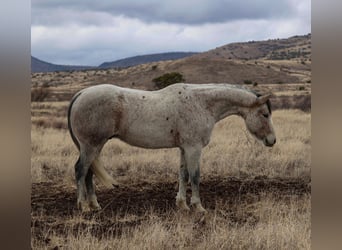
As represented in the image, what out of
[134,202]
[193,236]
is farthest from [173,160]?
[193,236]

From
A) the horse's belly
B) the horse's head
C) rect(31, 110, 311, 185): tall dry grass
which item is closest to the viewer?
the horse's belly

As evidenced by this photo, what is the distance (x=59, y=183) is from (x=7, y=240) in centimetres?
522

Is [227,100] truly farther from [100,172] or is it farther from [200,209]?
[100,172]

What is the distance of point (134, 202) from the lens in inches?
192

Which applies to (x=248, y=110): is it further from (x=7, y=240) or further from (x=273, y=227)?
(x=7, y=240)

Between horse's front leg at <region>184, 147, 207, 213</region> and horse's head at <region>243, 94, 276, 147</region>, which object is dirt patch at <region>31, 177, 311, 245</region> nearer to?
horse's front leg at <region>184, 147, 207, 213</region>

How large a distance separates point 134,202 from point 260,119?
1.46 meters

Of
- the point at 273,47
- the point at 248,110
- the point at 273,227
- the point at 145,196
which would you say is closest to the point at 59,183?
the point at 145,196

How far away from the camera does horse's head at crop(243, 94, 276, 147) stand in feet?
15.8

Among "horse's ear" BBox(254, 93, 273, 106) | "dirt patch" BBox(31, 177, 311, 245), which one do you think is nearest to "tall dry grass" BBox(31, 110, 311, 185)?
"dirt patch" BBox(31, 177, 311, 245)

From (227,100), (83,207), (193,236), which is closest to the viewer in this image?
(193,236)

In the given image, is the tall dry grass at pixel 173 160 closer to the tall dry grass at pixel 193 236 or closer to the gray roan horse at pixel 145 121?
the gray roan horse at pixel 145 121

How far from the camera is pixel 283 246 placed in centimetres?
320

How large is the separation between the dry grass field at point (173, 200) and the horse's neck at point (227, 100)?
89cm
